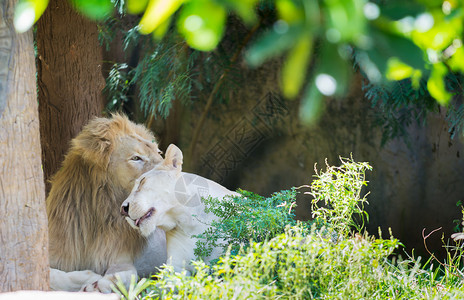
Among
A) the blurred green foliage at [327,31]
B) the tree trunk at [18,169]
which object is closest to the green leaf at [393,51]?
the blurred green foliage at [327,31]

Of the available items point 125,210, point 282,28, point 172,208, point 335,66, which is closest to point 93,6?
point 282,28

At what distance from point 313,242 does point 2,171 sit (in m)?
1.40

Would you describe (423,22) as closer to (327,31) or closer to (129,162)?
(327,31)

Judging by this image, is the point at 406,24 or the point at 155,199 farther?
the point at 155,199

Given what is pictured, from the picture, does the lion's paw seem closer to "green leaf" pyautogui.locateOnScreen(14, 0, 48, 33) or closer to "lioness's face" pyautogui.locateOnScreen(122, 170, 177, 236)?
"lioness's face" pyautogui.locateOnScreen(122, 170, 177, 236)

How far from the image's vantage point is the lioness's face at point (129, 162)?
10.9 feet

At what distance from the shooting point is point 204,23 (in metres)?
0.98

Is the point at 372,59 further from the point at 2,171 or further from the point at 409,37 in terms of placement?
the point at 2,171

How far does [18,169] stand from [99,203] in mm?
942

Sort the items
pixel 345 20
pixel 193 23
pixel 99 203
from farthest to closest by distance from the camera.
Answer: pixel 99 203
pixel 193 23
pixel 345 20

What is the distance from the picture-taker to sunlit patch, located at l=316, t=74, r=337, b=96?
939mm

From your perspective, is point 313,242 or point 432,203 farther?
point 432,203

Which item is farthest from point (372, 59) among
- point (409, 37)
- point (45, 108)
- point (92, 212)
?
point (45, 108)

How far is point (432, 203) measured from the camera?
5.00m
